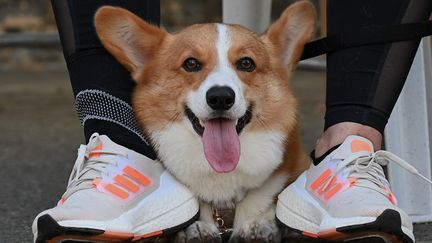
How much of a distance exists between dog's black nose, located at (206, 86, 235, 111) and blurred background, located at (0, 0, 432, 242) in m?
0.55

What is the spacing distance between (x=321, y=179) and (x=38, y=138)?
7.17ft

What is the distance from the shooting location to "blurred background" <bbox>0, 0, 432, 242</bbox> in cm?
238

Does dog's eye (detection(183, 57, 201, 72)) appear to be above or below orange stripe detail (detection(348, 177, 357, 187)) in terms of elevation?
above

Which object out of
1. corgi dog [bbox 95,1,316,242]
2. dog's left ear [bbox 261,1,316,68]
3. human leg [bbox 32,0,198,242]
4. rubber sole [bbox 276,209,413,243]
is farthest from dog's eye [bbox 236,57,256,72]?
rubber sole [bbox 276,209,413,243]

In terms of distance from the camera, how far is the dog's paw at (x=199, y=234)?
1648mm

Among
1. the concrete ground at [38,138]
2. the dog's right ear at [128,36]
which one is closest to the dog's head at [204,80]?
the dog's right ear at [128,36]

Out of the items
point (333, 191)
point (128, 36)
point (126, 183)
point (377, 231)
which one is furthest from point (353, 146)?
point (128, 36)

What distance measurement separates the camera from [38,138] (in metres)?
3.60

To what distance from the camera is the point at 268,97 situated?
1844 millimetres

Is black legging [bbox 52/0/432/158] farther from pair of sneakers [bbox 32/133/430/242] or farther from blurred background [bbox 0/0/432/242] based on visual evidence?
blurred background [bbox 0/0/432/242]

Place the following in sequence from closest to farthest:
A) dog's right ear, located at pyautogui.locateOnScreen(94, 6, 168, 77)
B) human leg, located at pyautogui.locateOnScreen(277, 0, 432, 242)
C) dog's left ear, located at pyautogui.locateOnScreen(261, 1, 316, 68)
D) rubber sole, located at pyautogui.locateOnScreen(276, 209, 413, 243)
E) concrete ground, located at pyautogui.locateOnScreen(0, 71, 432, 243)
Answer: rubber sole, located at pyautogui.locateOnScreen(276, 209, 413, 243)
human leg, located at pyautogui.locateOnScreen(277, 0, 432, 242)
dog's right ear, located at pyautogui.locateOnScreen(94, 6, 168, 77)
dog's left ear, located at pyautogui.locateOnScreen(261, 1, 316, 68)
concrete ground, located at pyautogui.locateOnScreen(0, 71, 432, 243)

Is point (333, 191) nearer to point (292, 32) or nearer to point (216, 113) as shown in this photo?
point (216, 113)

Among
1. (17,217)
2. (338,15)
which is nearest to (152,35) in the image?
(338,15)

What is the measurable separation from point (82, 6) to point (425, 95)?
87 centimetres
